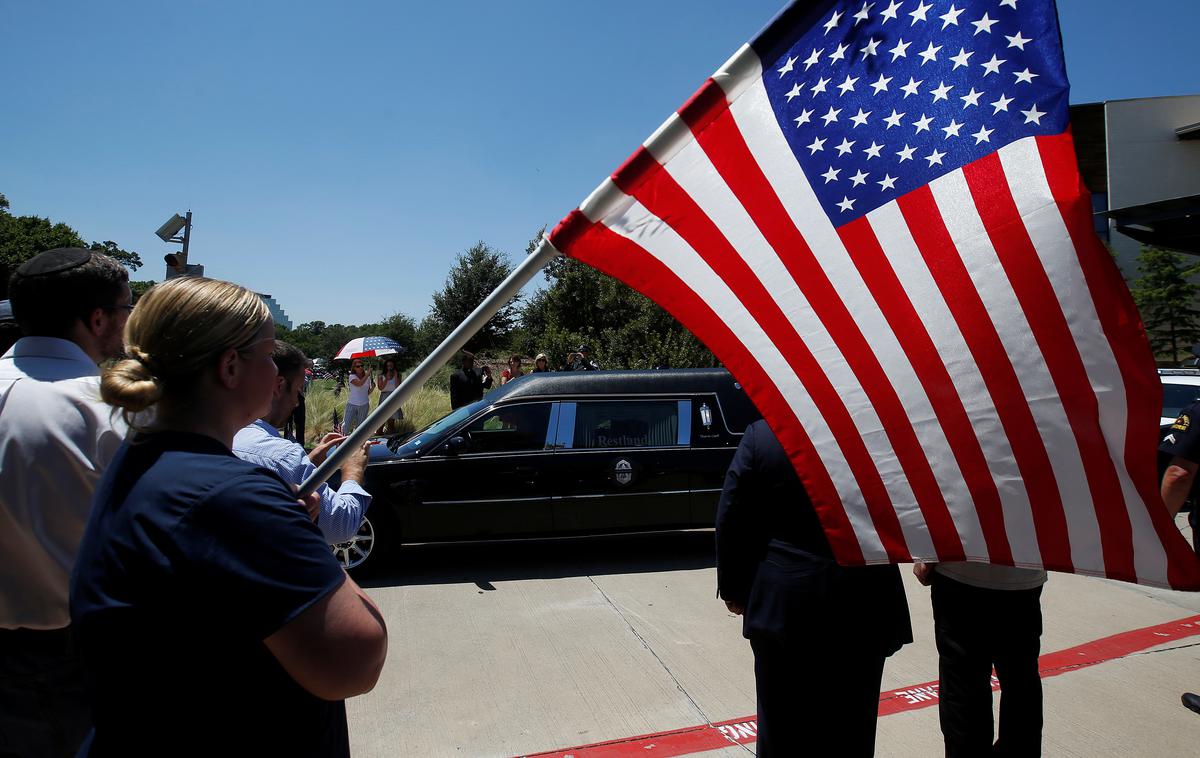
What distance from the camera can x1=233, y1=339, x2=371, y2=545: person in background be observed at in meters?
2.25

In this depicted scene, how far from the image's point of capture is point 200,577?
1.09m

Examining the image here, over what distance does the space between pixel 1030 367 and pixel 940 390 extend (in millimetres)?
192

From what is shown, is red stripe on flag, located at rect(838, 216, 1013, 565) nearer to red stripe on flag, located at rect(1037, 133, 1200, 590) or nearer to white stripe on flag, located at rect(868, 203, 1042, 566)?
white stripe on flag, located at rect(868, 203, 1042, 566)

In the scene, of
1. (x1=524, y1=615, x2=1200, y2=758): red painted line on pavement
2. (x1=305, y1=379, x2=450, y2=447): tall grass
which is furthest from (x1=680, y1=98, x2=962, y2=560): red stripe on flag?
(x1=305, y1=379, x2=450, y2=447): tall grass

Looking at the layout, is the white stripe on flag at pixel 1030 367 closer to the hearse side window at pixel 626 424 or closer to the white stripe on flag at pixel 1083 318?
the white stripe on flag at pixel 1083 318

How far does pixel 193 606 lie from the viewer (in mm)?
1091

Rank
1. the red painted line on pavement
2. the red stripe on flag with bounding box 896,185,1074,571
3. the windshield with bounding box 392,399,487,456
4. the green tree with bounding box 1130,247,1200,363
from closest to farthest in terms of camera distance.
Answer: the red stripe on flag with bounding box 896,185,1074,571, the red painted line on pavement, the windshield with bounding box 392,399,487,456, the green tree with bounding box 1130,247,1200,363

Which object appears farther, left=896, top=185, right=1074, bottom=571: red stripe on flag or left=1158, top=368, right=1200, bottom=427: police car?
left=1158, top=368, right=1200, bottom=427: police car

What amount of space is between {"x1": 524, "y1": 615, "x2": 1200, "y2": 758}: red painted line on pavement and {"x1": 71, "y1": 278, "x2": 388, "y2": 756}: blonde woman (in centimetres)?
253

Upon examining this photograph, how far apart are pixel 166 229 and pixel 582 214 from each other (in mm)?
10843

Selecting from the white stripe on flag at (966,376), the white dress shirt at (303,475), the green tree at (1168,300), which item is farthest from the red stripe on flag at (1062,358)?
the green tree at (1168,300)

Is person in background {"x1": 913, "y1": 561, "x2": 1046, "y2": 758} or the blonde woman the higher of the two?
the blonde woman

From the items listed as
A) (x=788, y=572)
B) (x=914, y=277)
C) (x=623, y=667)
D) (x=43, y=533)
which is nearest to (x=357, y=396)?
(x=623, y=667)

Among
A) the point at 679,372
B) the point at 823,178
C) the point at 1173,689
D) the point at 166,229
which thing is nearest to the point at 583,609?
the point at 679,372
